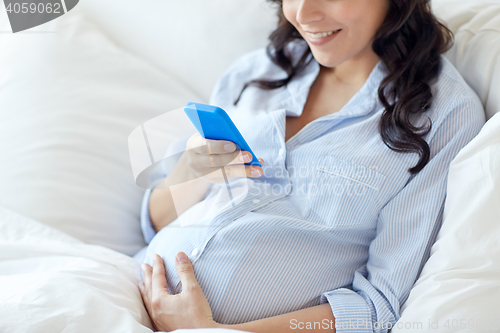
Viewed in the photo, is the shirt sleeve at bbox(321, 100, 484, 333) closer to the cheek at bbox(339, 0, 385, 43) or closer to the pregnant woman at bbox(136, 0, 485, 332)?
the pregnant woman at bbox(136, 0, 485, 332)

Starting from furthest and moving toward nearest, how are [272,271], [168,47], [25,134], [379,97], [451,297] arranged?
[168,47]
[25,134]
[379,97]
[272,271]
[451,297]

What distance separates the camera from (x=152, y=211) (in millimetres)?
968

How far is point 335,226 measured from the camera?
0.77 metres

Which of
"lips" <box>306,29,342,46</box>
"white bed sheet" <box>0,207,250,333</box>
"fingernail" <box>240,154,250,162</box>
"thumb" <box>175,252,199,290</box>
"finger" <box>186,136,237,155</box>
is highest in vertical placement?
"lips" <box>306,29,342,46</box>

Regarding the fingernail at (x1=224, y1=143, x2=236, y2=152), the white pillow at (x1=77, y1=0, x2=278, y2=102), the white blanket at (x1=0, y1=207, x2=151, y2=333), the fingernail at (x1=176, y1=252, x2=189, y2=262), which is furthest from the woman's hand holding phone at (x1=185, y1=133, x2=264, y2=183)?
the white pillow at (x1=77, y1=0, x2=278, y2=102)

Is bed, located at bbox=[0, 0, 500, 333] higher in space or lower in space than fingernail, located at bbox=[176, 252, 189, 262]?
higher

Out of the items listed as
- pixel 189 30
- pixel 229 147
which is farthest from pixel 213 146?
pixel 189 30

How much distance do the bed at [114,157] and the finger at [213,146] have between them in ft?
0.99

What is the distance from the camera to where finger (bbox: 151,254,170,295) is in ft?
2.46

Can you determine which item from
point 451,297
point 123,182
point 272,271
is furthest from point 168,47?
point 451,297

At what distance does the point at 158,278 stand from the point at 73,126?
484mm

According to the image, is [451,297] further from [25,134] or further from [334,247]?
[25,134]

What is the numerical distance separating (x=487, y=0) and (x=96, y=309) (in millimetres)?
1122

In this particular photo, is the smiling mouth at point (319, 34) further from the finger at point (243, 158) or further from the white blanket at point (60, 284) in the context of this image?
the white blanket at point (60, 284)
